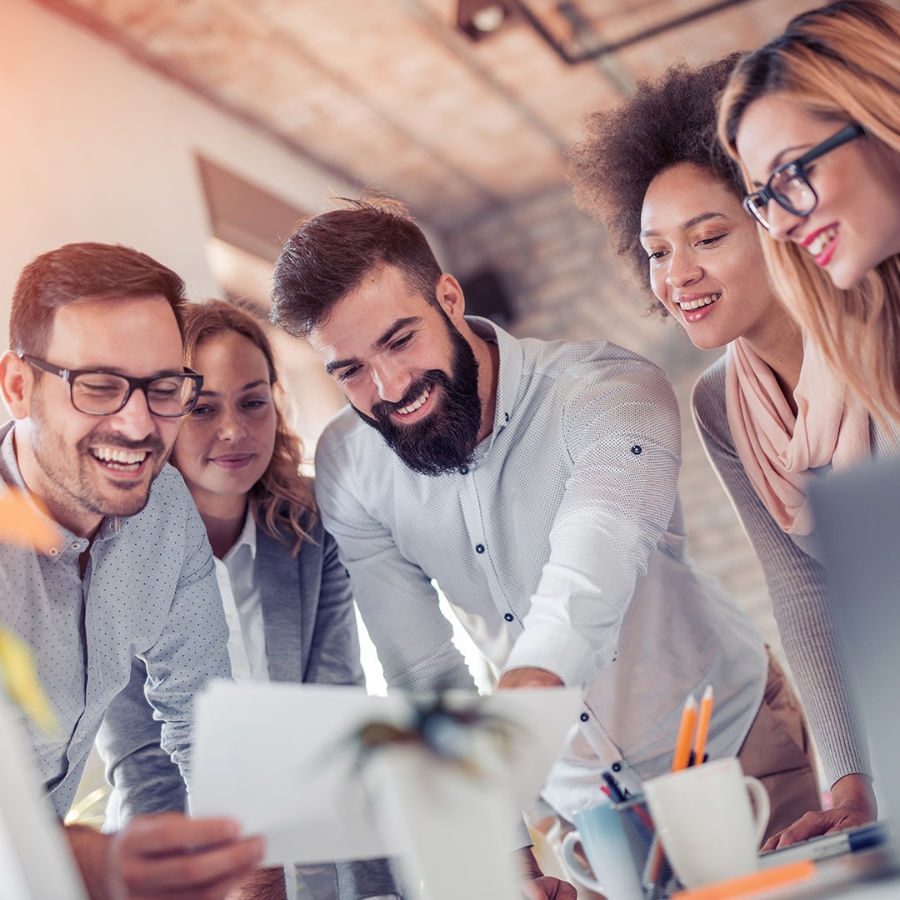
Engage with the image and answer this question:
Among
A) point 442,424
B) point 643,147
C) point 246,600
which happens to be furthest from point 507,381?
point 246,600

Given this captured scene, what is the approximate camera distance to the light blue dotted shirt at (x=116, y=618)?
4.22 feet

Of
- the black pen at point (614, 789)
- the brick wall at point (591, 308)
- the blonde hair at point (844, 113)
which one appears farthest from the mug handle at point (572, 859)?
the brick wall at point (591, 308)

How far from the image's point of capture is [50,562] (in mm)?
1325

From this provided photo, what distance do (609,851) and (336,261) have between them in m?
0.92

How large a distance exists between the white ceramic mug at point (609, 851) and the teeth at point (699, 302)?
76cm

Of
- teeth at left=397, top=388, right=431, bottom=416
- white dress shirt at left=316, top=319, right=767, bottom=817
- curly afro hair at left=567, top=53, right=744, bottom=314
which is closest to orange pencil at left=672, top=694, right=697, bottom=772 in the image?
white dress shirt at left=316, top=319, right=767, bottom=817

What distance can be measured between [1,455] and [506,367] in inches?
28.5

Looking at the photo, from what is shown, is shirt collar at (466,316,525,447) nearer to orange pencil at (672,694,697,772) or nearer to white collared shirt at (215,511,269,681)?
white collared shirt at (215,511,269,681)

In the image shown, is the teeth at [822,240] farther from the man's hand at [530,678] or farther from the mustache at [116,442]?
the mustache at [116,442]

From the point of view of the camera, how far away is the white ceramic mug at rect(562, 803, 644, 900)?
2.81 ft

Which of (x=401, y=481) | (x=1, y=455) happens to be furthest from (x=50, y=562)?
(x=401, y=481)

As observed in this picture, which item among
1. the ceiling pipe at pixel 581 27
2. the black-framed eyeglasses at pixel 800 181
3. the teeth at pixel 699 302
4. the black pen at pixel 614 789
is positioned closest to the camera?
the black pen at pixel 614 789

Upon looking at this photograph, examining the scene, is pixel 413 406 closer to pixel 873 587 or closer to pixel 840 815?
pixel 840 815

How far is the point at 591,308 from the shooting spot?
4.54 m
